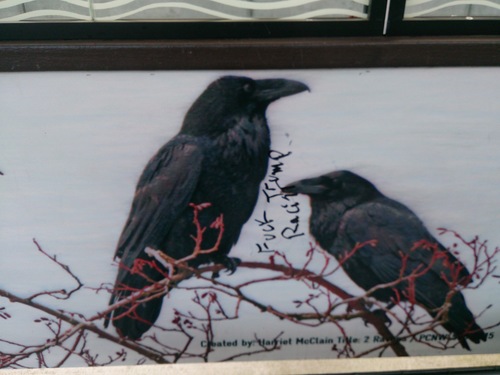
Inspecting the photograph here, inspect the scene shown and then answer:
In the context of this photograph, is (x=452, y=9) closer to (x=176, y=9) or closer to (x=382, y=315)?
(x=176, y=9)

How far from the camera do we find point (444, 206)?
1.87 metres

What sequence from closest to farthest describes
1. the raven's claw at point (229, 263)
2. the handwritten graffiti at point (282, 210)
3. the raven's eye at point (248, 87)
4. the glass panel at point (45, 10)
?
the glass panel at point (45, 10) → the raven's eye at point (248, 87) → the handwritten graffiti at point (282, 210) → the raven's claw at point (229, 263)

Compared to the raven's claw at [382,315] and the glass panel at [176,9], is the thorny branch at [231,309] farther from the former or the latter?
the glass panel at [176,9]

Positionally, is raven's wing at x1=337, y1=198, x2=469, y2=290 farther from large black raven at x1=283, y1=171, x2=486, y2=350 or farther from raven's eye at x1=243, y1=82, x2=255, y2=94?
raven's eye at x1=243, y1=82, x2=255, y2=94

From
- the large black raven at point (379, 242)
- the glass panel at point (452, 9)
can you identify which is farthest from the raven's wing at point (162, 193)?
the glass panel at point (452, 9)

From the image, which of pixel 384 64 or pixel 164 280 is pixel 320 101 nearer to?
pixel 384 64

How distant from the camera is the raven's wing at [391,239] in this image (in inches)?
73.5

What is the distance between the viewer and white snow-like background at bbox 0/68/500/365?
5.35 ft

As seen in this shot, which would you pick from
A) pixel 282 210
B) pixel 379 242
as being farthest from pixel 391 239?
pixel 282 210

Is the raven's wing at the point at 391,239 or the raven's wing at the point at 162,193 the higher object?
the raven's wing at the point at 162,193

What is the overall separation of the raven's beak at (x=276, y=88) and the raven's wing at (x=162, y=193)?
0.86 feet

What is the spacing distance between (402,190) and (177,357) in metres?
1.08

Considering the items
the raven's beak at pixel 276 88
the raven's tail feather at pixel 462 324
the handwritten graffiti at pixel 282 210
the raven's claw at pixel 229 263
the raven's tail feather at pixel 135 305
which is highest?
the raven's beak at pixel 276 88

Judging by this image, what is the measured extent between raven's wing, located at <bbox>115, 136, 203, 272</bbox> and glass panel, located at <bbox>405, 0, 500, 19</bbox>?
76 cm
